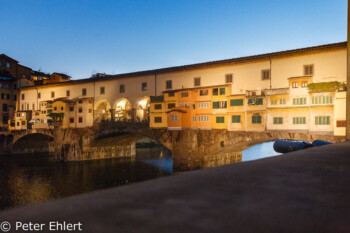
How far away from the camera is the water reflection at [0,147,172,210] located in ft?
75.8

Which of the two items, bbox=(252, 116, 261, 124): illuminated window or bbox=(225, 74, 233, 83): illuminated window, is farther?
bbox=(225, 74, 233, 83): illuminated window

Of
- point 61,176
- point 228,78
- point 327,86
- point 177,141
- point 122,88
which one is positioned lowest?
point 61,176

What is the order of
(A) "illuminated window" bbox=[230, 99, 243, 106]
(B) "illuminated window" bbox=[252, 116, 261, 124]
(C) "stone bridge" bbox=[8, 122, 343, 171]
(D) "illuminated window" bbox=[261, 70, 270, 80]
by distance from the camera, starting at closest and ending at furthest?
(B) "illuminated window" bbox=[252, 116, 261, 124], (D) "illuminated window" bbox=[261, 70, 270, 80], (C) "stone bridge" bbox=[8, 122, 343, 171], (A) "illuminated window" bbox=[230, 99, 243, 106]

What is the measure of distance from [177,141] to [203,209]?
2831cm

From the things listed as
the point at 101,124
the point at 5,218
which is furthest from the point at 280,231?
the point at 101,124

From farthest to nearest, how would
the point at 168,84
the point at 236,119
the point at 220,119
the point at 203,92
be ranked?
the point at 168,84, the point at 203,92, the point at 220,119, the point at 236,119

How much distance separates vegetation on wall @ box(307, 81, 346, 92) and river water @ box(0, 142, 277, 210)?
18360 millimetres

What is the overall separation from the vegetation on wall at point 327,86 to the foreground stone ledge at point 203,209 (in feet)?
75.8

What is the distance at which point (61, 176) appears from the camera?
97.1 feet

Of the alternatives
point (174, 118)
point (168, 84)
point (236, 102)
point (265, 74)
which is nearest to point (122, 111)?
point (168, 84)

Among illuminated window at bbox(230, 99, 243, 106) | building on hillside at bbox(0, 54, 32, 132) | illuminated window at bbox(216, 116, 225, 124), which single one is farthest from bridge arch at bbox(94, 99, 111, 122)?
building on hillside at bbox(0, 54, 32, 132)

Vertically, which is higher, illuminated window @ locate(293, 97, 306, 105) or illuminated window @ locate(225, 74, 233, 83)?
illuminated window @ locate(225, 74, 233, 83)

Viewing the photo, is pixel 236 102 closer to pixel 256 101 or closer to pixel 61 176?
pixel 256 101

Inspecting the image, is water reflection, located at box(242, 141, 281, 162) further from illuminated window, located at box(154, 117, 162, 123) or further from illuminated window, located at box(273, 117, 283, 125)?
illuminated window, located at box(273, 117, 283, 125)
